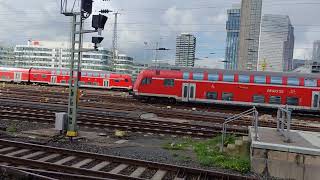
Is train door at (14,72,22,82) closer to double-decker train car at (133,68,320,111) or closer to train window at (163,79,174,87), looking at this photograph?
double-decker train car at (133,68,320,111)

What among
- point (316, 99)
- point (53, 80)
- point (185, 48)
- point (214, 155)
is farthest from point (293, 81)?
point (185, 48)

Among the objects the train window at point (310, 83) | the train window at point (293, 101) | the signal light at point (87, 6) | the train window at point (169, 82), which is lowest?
the train window at point (293, 101)

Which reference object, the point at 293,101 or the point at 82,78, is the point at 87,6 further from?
the point at 82,78

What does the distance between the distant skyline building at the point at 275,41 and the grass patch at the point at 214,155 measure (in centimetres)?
6072

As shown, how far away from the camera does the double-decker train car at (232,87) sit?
30.6 metres

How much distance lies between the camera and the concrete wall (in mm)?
9625

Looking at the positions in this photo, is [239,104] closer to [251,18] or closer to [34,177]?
→ [34,177]

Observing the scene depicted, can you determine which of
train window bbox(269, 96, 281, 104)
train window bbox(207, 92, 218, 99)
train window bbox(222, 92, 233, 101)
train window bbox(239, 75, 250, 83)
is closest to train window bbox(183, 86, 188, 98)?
train window bbox(207, 92, 218, 99)

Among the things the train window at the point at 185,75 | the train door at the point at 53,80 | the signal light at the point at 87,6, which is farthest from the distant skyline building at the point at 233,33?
the signal light at the point at 87,6

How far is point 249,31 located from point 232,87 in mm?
43594

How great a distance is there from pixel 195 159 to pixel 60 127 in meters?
5.58

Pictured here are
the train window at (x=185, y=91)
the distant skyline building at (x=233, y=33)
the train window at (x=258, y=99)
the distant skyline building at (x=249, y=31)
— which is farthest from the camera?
the distant skyline building at (x=233, y=33)

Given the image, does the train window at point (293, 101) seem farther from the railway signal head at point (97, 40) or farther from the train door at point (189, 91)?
the railway signal head at point (97, 40)

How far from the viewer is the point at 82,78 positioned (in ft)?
201
